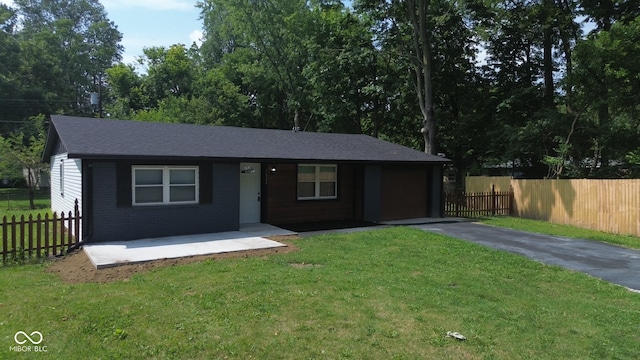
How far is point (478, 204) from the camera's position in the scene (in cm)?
1834

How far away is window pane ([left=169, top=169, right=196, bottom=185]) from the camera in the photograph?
11.3 metres

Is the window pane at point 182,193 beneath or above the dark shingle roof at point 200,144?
beneath

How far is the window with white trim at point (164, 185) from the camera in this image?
35.4 feet

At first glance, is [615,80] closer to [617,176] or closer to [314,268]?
[617,176]

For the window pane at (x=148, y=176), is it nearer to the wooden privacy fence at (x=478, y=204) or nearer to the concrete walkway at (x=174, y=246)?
the concrete walkway at (x=174, y=246)

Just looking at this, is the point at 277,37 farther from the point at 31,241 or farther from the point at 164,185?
the point at 31,241

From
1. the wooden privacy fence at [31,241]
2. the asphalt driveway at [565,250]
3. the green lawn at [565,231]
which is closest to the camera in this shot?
the asphalt driveway at [565,250]

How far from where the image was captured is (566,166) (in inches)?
828

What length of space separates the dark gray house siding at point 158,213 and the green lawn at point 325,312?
2.36 m

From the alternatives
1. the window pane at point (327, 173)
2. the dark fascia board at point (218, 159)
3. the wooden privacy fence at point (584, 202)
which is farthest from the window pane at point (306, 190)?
the wooden privacy fence at point (584, 202)

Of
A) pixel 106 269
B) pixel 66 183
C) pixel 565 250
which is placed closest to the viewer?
pixel 106 269

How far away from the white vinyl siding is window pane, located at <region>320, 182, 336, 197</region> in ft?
25.2

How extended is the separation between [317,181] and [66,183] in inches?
329

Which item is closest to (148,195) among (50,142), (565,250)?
(50,142)
